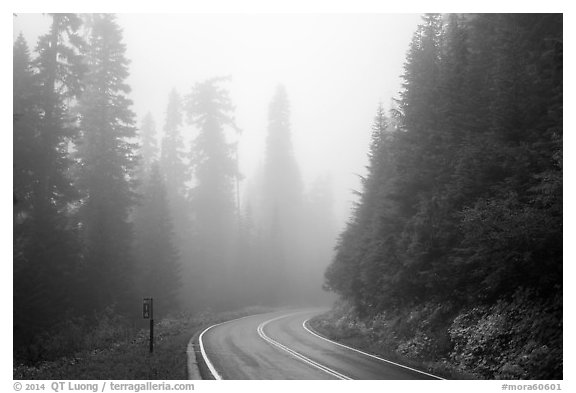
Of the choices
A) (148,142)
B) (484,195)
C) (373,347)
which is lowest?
(373,347)

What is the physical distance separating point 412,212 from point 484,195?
4.15 meters

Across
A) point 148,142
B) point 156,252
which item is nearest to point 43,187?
point 156,252

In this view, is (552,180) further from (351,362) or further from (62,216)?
(62,216)

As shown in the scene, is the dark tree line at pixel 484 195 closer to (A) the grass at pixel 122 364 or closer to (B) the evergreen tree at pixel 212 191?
(A) the grass at pixel 122 364

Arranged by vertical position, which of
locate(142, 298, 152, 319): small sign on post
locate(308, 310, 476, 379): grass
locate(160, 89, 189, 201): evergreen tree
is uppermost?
locate(160, 89, 189, 201): evergreen tree

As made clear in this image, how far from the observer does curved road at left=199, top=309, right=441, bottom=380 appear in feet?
38.2

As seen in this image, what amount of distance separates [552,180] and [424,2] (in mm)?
7664

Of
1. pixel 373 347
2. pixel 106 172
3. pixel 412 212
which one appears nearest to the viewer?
pixel 373 347

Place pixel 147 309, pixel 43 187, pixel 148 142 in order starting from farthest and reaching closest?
pixel 148 142 < pixel 43 187 < pixel 147 309

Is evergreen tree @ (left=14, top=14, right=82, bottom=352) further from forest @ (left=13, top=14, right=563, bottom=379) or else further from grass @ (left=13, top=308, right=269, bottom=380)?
grass @ (left=13, top=308, right=269, bottom=380)

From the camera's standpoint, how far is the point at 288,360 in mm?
13594

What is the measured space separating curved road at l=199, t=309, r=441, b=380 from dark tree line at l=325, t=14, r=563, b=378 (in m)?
2.85

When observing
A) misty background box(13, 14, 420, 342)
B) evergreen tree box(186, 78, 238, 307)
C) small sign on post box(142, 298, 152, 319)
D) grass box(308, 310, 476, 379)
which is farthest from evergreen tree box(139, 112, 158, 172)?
small sign on post box(142, 298, 152, 319)

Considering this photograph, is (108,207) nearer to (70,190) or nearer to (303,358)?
(70,190)
